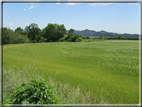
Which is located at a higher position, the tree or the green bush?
the tree

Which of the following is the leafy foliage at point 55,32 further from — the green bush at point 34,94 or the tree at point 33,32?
the green bush at point 34,94

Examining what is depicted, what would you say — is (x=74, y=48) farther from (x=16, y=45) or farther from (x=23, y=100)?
(x=23, y=100)

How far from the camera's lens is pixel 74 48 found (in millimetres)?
15031

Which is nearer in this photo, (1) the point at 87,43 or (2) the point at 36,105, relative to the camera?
(2) the point at 36,105

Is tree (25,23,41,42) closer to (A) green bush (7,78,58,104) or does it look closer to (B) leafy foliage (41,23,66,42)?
(B) leafy foliage (41,23,66,42)

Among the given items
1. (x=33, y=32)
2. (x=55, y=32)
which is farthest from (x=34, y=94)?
(x=55, y=32)

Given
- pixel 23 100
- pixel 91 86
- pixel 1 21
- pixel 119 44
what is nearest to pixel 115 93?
pixel 91 86

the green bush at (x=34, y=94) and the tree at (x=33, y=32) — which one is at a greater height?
the tree at (x=33, y=32)

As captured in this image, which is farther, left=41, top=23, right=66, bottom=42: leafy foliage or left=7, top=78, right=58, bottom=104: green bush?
left=41, top=23, right=66, bottom=42: leafy foliage

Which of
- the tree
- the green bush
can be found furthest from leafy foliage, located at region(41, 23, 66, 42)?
the green bush

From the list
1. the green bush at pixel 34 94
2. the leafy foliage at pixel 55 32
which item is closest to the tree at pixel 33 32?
the leafy foliage at pixel 55 32

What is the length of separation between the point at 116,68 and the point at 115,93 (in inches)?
135

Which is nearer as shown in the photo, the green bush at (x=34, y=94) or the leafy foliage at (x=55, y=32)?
the green bush at (x=34, y=94)

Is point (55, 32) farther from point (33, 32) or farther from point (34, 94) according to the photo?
point (34, 94)
